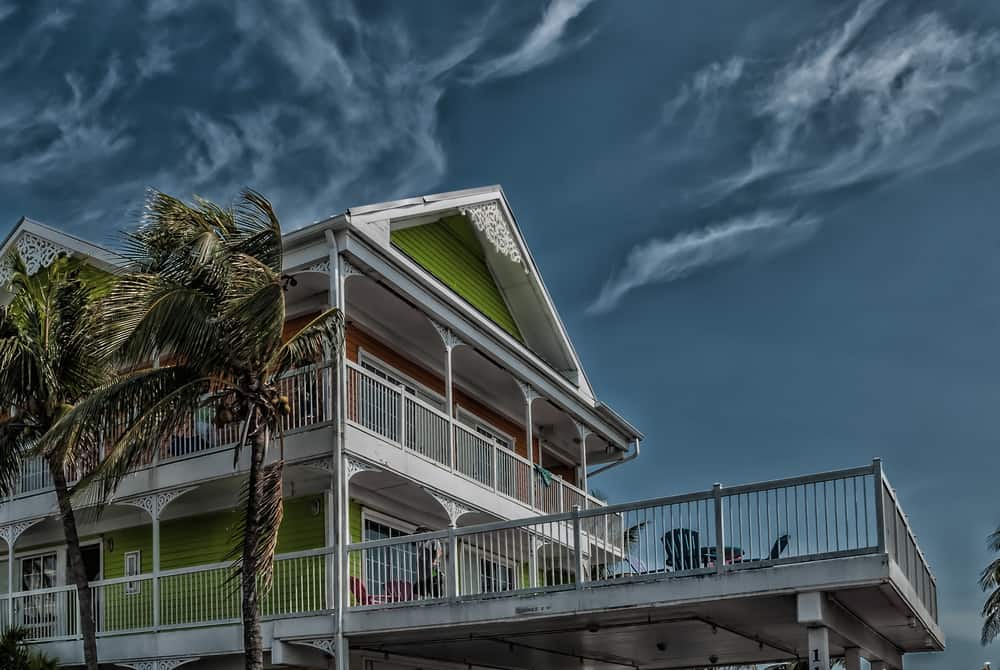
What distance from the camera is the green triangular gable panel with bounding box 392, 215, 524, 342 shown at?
72.5 ft

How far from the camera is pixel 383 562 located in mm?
18609

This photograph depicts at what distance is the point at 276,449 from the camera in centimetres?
1803

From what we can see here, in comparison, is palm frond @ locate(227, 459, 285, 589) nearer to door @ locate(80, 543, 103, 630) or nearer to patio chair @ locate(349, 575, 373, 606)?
patio chair @ locate(349, 575, 373, 606)

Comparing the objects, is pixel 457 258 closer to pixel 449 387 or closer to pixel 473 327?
pixel 473 327

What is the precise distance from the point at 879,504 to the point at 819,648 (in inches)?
70.0

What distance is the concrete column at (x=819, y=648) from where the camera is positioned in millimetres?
13594

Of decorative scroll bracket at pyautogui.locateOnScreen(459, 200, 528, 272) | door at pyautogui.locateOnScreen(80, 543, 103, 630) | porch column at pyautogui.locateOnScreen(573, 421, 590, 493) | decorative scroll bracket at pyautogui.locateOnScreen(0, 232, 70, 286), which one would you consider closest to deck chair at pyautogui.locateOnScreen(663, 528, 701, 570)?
decorative scroll bracket at pyautogui.locateOnScreen(459, 200, 528, 272)

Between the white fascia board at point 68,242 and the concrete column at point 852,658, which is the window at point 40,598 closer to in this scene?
the white fascia board at point 68,242

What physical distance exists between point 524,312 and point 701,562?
12.4 metres

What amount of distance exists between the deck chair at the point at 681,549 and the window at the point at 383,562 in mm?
4109

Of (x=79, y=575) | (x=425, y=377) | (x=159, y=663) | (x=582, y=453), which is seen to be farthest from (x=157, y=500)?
(x=582, y=453)

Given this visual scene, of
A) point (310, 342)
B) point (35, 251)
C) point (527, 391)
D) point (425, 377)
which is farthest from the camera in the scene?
point (527, 391)

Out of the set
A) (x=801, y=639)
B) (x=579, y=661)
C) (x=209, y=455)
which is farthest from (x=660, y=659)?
(x=209, y=455)

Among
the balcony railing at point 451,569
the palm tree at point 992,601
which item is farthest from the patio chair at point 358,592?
the palm tree at point 992,601
